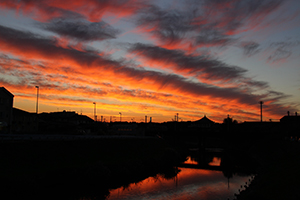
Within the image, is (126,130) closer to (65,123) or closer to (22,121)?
(65,123)

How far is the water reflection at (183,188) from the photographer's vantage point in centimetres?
3681

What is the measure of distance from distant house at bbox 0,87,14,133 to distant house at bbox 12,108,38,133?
15641 millimetres

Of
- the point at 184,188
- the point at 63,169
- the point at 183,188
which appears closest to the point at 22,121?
the point at 63,169

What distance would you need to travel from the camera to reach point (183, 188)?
42.4 m

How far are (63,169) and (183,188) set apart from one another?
20078 mm

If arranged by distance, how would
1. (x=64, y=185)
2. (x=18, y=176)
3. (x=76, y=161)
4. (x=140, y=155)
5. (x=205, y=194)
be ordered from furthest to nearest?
(x=140, y=155) < (x=76, y=161) < (x=205, y=194) < (x=64, y=185) < (x=18, y=176)

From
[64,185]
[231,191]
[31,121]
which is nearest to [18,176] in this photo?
[64,185]

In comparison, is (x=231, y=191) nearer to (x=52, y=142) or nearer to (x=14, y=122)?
(x=52, y=142)

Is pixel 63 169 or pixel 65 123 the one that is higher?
pixel 65 123

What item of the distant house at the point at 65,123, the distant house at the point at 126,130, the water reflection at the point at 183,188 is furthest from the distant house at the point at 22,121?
the water reflection at the point at 183,188

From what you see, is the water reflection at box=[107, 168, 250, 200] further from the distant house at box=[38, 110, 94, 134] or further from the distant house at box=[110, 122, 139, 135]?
the distant house at box=[110, 122, 139, 135]

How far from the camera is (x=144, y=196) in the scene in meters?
36.3

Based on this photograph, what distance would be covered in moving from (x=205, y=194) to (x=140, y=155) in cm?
3105

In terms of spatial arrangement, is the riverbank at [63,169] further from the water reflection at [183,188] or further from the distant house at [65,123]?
the distant house at [65,123]
